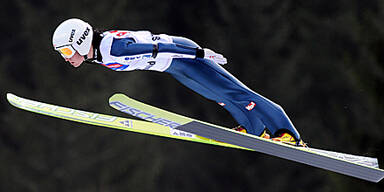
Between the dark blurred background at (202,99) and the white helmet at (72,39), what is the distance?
1183 mm

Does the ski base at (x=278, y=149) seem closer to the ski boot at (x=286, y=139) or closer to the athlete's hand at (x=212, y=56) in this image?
the ski boot at (x=286, y=139)

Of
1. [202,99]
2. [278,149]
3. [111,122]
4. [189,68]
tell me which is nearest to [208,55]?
[189,68]

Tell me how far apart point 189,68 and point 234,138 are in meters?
0.54

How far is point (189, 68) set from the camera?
3080mm

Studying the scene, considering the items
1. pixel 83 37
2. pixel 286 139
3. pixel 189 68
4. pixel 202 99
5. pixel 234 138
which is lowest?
pixel 202 99

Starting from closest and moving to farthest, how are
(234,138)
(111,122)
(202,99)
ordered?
(234,138)
(111,122)
(202,99)

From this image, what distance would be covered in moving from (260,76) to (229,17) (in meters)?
0.50

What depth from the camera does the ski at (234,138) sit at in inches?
104

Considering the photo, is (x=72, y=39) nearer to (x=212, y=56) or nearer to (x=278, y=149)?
(x=212, y=56)

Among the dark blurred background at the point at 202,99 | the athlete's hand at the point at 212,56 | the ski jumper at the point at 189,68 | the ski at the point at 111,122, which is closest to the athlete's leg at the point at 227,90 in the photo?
the ski jumper at the point at 189,68

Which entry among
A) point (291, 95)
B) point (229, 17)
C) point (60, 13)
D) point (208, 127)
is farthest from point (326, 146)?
point (60, 13)

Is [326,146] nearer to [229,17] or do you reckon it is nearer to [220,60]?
[229,17]

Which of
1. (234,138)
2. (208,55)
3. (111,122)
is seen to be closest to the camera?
(234,138)

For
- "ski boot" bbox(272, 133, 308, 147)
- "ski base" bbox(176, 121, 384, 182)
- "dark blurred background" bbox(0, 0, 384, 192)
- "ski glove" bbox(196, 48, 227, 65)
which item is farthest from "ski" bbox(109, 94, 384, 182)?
"dark blurred background" bbox(0, 0, 384, 192)
